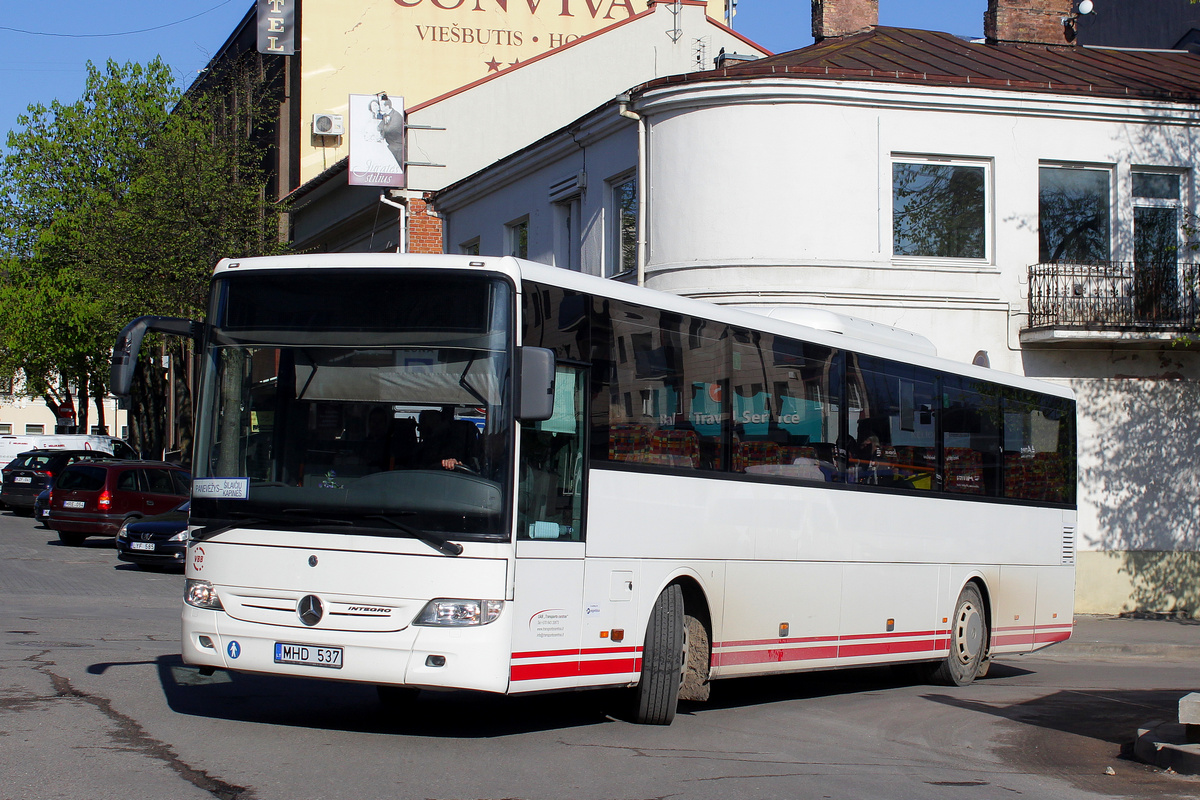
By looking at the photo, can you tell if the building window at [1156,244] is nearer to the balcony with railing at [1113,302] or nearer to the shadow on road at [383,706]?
the balcony with railing at [1113,302]

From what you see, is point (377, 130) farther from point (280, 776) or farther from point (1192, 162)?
point (280, 776)

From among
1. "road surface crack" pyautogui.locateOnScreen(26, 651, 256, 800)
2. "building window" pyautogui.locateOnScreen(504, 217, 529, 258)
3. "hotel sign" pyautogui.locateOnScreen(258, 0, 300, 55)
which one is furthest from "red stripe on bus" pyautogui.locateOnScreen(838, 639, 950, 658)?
"hotel sign" pyautogui.locateOnScreen(258, 0, 300, 55)

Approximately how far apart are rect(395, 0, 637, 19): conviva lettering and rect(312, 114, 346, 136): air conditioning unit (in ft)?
12.4

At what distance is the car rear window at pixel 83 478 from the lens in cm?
2622

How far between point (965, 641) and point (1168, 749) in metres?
4.34

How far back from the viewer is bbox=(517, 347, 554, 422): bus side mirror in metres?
7.41

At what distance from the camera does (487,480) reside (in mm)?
7461

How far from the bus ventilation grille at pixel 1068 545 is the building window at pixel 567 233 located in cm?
1145

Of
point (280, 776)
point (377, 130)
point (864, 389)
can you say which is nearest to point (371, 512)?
point (280, 776)

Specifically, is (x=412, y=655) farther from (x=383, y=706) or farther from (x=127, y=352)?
(x=127, y=352)

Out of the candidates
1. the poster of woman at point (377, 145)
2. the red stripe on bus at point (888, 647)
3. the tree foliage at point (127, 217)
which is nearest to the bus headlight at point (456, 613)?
the red stripe on bus at point (888, 647)

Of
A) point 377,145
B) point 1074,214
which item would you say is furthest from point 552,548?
point 377,145

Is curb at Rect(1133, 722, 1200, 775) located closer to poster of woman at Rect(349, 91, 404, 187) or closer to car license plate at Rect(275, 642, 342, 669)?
car license plate at Rect(275, 642, 342, 669)

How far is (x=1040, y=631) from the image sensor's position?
13922 millimetres
